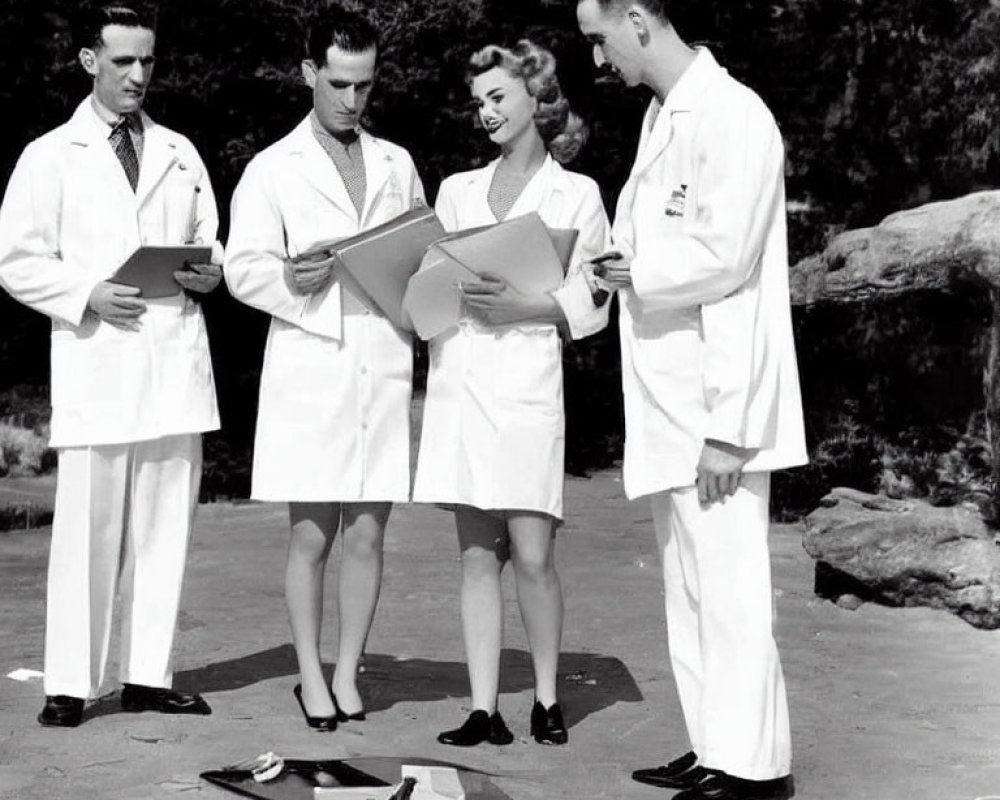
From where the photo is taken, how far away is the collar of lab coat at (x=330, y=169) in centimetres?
570

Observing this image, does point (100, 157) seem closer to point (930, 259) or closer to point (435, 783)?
point (435, 783)

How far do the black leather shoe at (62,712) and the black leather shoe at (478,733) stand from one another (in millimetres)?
1115

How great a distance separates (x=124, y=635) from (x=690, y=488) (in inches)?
81.6

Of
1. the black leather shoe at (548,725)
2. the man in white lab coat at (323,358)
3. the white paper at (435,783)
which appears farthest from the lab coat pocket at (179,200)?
the white paper at (435,783)

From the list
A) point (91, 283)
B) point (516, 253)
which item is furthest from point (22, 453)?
point (516, 253)

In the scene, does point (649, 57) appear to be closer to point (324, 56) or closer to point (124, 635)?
point (324, 56)

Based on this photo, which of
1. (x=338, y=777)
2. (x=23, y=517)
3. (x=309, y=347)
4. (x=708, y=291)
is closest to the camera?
(x=708, y=291)

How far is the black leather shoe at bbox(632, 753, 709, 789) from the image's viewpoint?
5031 millimetres

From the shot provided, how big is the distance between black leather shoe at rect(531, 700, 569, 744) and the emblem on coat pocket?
5.31 ft

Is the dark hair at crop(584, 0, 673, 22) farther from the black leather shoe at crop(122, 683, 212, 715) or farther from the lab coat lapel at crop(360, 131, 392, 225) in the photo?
the black leather shoe at crop(122, 683, 212, 715)

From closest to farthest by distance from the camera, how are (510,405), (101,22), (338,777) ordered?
(338,777)
(510,405)
(101,22)

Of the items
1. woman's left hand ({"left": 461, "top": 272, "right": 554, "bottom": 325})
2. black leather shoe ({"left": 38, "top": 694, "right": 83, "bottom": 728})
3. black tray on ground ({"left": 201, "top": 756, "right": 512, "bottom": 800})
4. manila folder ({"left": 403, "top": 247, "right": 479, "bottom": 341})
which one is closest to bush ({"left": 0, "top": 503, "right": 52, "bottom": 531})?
black leather shoe ({"left": 38, "top": 694, "right": 83, "bottom": 728})

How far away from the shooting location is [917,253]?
28.3 ft

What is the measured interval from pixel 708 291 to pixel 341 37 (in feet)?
5.21
